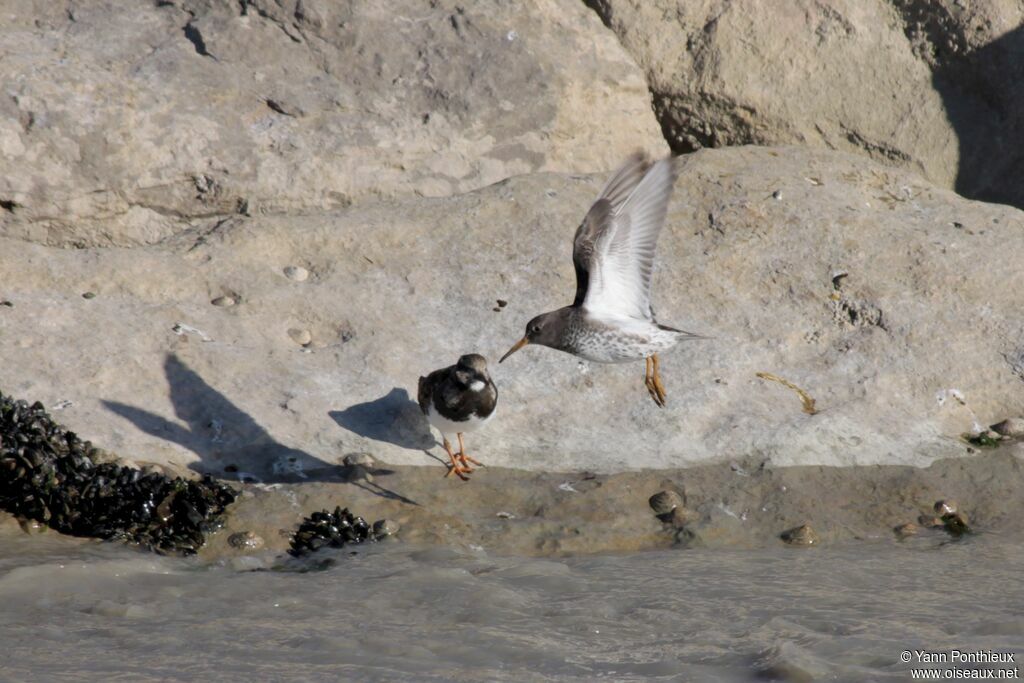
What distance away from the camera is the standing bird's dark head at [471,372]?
7.05 m

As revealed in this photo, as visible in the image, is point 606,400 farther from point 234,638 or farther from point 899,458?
point 234,638

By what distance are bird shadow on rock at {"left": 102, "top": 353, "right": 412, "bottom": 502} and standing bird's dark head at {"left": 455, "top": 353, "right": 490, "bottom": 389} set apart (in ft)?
2.47

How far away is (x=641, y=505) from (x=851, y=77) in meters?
4.85

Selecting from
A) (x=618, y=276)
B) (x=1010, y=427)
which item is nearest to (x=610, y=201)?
(x=618, y=276)

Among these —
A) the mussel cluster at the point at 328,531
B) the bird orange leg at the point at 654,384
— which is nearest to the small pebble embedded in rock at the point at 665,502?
the bird orange leg at the point at 654,384

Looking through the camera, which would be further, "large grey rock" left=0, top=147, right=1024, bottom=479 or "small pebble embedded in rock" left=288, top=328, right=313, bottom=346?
"small pebble embedded in rock" left=288, top=328, right=313, bottom=346

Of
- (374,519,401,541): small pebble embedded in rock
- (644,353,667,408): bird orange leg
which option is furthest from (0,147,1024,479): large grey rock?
(374,519,401,541): small pebble embedded in rock

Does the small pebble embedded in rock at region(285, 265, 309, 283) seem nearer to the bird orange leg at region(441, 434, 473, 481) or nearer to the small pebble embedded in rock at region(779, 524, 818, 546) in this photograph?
the bird orange leg at region(441, 434, 473, 481)

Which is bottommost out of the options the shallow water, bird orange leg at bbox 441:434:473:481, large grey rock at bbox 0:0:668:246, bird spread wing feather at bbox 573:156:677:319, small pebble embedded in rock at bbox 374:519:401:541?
the shallow water

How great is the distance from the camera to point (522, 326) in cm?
829

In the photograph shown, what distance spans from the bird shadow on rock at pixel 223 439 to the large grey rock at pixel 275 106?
5.77 feet

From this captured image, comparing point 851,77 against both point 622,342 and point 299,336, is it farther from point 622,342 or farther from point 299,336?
point 299,336

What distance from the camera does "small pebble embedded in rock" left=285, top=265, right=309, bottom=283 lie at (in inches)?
331

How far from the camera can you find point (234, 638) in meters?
5.53
